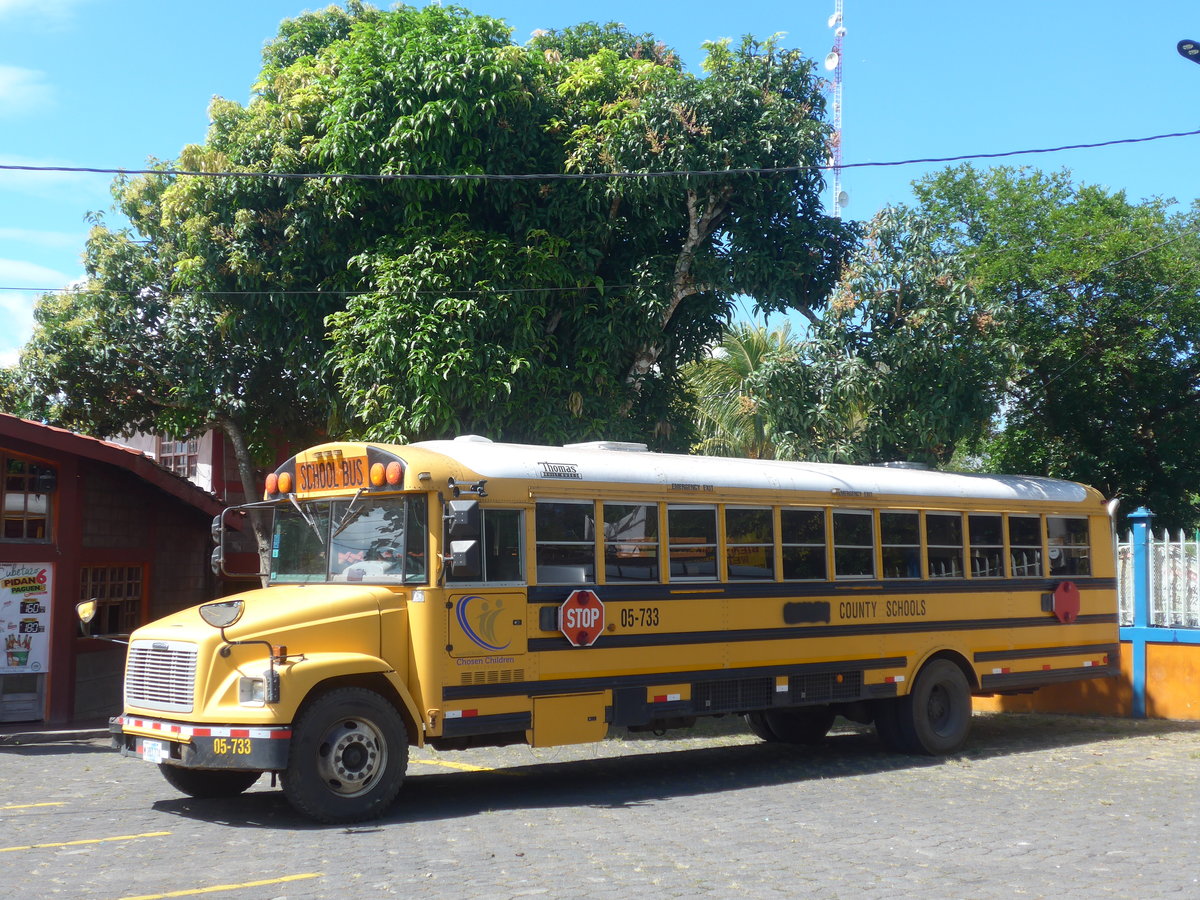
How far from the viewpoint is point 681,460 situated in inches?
451

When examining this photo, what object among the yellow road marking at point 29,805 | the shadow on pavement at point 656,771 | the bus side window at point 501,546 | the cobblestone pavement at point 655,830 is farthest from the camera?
the yellow road marking at point 29,805

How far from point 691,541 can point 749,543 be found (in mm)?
732

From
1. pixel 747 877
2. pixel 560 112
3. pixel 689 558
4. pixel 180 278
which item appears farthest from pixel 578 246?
pixel 747 877

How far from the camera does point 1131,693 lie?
15.7m

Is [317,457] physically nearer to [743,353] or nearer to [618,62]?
[618,62]

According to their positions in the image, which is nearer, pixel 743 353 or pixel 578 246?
pixel 578 246

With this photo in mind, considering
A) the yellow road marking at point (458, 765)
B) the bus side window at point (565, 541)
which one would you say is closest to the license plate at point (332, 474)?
the bus side window at point (565, 541)

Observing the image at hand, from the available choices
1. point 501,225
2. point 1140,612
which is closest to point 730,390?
point 501,225

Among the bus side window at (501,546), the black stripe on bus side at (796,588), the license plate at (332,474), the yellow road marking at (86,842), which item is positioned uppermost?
the license plate at (332,474)

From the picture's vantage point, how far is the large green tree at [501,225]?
1596 centimetres

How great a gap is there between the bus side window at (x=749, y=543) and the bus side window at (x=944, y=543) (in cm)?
225

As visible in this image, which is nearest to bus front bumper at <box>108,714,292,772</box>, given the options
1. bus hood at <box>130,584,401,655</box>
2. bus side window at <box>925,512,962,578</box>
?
bus hood at <box>130,584,401,655</box>

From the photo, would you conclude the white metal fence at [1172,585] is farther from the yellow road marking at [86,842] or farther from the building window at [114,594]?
the building window at [114,594]

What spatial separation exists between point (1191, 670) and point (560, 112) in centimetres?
1094
